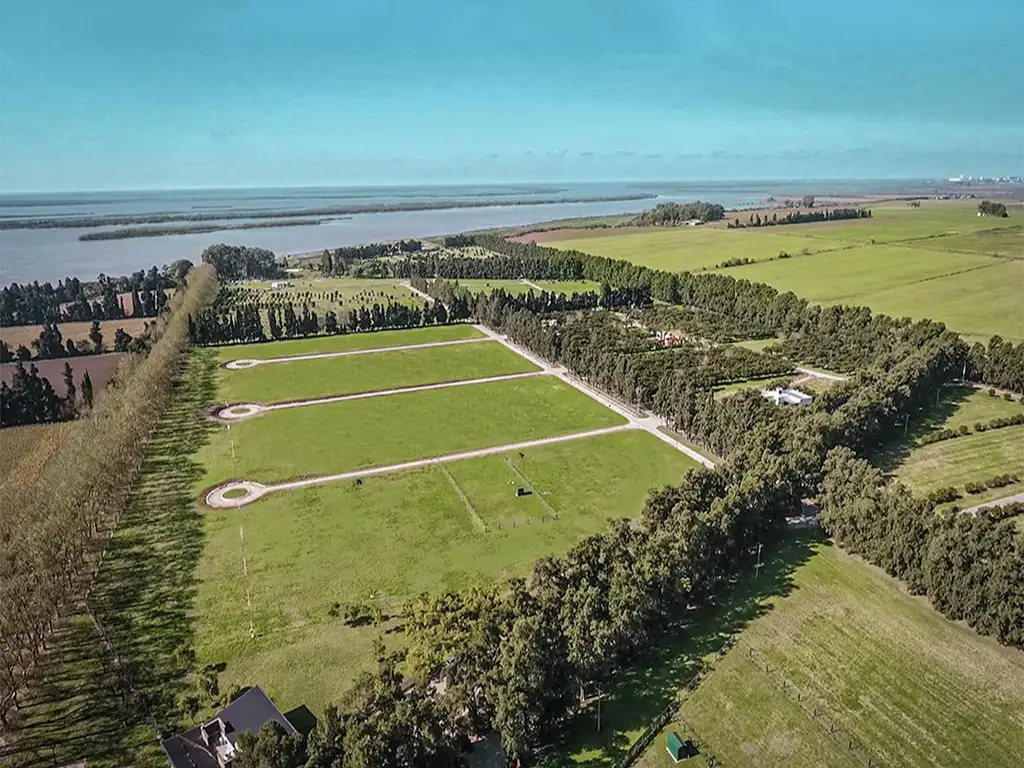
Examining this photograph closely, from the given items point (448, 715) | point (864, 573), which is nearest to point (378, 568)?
point (448, 715)

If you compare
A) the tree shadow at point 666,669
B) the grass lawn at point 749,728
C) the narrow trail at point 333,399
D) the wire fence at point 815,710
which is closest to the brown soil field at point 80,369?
the narrow trail at point 333,399

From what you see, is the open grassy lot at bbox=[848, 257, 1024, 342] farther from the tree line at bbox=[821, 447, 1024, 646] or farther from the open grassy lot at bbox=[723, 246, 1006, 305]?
the tree line at bbox=[821, 447, 1024, 646]

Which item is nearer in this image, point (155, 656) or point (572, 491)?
point (155, 656)

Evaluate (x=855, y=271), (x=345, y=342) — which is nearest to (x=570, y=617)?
(x=345, y=342)

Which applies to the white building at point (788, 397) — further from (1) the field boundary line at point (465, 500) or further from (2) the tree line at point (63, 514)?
(2) the tree line at point (63, 514)

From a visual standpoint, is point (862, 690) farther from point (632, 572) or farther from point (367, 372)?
point (367, 372)

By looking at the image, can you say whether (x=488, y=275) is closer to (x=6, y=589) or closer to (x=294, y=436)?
(x=294, y=436)
